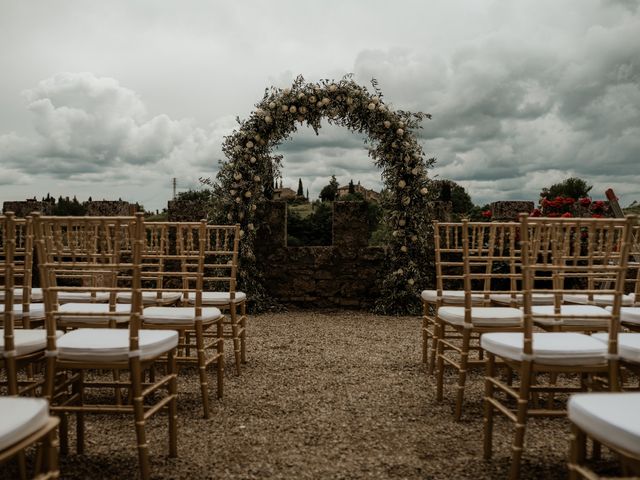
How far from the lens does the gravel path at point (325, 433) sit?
2.41m

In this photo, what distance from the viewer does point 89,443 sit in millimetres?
2707

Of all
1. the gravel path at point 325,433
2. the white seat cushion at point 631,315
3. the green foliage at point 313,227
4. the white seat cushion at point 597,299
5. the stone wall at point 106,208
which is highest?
the stone wall at point 106,208

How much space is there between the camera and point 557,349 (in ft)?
7.04

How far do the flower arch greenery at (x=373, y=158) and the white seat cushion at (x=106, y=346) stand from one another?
176 inches

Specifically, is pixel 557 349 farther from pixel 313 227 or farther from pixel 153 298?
pixel 313 227

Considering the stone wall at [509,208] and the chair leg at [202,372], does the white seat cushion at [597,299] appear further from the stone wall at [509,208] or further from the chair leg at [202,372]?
the stone wall at [509,208]

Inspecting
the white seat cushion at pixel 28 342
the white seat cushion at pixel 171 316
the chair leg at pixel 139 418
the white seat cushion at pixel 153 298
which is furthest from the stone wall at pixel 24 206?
the chair leg at pixel 139 418

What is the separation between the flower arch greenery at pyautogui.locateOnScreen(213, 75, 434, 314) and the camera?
695 cm

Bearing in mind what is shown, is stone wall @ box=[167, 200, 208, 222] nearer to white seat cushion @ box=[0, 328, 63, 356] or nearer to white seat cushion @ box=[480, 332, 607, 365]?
white seat cushion @ box=[0, 328, 63, 356]

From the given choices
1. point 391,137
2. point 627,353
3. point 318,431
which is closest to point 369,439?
point 318,431

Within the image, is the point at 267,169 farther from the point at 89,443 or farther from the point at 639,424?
the point at 639,424

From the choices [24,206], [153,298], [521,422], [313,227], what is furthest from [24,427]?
[313,227]

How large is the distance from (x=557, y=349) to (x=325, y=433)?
1.30 metres

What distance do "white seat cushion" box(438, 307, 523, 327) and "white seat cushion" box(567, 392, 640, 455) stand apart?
Answer: 4.68ft
